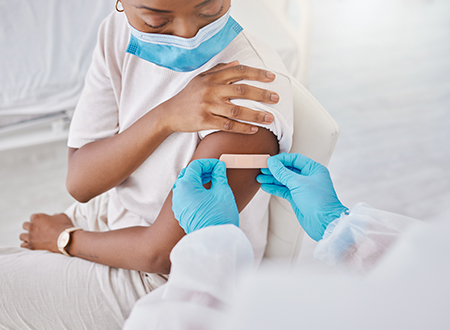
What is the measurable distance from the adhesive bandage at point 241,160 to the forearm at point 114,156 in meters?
0.18

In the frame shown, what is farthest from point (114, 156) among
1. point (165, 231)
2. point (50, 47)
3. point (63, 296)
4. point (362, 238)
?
point (50, 47)

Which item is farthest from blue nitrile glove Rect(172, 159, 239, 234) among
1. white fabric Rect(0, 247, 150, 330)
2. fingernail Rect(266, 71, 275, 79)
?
white fabric Rect(0, 247, 150, 330)

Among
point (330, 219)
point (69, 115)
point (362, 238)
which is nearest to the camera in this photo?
point (362, 238)

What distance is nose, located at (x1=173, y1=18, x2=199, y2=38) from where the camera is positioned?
70 cm

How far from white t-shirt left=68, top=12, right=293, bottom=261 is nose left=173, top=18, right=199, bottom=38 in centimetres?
11

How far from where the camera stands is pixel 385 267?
374 mm

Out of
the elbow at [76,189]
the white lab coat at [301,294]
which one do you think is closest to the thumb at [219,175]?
the white lab coat at [301,294]

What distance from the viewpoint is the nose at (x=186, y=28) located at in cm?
70

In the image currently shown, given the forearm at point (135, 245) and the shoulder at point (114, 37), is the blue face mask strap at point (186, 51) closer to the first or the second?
the shoulder at point (114, 37)

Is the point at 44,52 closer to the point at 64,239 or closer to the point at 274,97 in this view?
the point at 64,239

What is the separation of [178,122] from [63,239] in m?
0.52

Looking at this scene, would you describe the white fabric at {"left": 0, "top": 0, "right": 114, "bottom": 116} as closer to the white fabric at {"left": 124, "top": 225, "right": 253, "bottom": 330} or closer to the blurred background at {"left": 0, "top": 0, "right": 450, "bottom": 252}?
the blurred background at {"left": 0, "top": 0, "right": 450, "bottom": 252}

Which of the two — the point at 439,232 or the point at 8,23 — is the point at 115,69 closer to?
the point at 439,232

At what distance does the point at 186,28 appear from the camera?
28.0 inches
